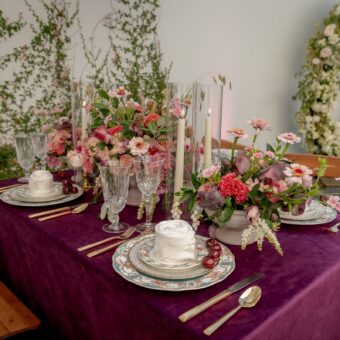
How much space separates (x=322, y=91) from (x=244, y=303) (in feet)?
8.84

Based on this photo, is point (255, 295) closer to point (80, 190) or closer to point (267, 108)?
point (80, 190)

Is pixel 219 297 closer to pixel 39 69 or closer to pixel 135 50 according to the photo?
pixel 39 69

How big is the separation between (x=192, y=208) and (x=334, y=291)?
1.41 ft

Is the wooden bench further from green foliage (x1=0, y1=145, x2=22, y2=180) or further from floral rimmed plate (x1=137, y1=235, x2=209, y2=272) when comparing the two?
green foliage (x1=0, y1=145, x2=22, y2=180)

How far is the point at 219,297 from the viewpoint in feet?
2.62

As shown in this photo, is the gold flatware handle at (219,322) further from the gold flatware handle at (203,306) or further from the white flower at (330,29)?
the white flower at (330,29)

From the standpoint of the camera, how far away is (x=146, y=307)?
800mm

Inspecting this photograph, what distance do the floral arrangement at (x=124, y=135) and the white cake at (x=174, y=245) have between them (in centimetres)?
36

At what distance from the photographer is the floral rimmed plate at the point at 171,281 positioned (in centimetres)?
82

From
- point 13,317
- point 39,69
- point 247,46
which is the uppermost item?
point 247,46

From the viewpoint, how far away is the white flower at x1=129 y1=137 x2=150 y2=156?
125 centimetres

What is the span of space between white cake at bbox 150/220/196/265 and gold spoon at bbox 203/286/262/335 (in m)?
0.16

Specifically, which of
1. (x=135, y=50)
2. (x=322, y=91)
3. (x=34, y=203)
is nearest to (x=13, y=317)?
(x=34, y=203)

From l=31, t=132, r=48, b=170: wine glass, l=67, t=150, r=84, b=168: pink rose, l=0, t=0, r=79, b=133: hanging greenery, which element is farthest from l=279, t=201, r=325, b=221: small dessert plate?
l=0, t=0, r=79, b=133: hanging greenery
